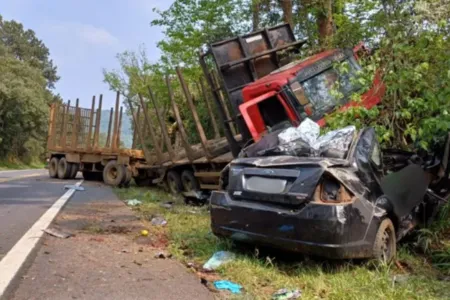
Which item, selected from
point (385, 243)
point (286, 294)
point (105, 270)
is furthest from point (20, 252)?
point (385, 243)

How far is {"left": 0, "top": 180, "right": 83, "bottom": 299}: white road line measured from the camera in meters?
3.64

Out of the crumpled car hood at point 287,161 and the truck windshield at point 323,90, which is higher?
the truck windshield at point 323,90

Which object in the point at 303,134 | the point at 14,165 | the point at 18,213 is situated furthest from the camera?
the point at 14,165

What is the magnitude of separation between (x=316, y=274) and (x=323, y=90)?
4321 millimetres

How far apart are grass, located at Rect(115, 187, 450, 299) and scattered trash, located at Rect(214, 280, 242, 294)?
81 mm

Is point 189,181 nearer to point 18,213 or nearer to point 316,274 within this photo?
point 18,213

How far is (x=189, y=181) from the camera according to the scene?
1105cm

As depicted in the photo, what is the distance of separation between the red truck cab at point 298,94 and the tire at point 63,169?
13182mm

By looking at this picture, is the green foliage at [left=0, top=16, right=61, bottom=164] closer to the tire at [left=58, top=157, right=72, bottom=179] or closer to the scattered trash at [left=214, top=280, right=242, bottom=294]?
the tire at [left=58, top=157, right=72, bottom=179]

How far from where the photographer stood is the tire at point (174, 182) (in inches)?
456

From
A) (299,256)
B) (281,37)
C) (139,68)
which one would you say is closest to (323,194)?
(299,256)

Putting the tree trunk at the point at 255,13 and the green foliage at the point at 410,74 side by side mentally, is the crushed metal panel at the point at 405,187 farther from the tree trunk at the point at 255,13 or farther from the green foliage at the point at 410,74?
the tree trunk at the point at 255,13

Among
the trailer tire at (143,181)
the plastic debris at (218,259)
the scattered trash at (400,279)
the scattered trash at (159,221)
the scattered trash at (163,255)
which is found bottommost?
the scattered trash at (163,255)

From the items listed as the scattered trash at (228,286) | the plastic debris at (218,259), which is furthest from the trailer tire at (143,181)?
the scattered trash at (228,286)
